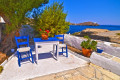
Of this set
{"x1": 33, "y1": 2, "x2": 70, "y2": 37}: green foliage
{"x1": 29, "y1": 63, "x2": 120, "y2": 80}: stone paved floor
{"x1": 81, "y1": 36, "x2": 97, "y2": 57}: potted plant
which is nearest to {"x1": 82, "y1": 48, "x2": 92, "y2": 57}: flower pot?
{"x1": 81, "y1": 36, "x2": 97, "y2": 57}: potted plant

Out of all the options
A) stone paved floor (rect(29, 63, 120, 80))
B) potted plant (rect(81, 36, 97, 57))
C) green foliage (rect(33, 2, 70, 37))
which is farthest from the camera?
green foliage (rect(33, 2, 70, 37))

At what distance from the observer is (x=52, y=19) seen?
17.3 feet

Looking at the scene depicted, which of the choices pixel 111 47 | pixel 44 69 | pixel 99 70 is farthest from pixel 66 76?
pixel 111 47

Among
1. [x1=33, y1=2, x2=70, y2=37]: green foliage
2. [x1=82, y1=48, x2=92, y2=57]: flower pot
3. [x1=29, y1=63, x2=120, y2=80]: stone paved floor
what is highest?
[x1=33, y1=2, x2=70, y2=37]: green foliage

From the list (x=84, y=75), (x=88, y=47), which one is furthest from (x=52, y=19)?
(x=84, y=75)

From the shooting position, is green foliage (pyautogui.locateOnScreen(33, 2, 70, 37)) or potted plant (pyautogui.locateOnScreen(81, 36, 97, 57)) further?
green foliage (pyautogui.locateOnScreen(33, 2, 70, 37))

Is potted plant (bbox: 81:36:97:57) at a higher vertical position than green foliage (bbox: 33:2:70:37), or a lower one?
lower

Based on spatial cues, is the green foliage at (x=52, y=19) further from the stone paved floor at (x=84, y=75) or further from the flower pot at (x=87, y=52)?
the stone paved floor at (x=84, y=75)

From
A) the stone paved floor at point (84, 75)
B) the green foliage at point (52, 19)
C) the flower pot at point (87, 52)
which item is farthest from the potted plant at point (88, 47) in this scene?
the green foliage at point (52, 19)

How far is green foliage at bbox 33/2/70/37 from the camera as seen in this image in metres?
5.17

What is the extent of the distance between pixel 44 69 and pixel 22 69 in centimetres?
Answer: 80

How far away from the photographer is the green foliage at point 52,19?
5172 mm

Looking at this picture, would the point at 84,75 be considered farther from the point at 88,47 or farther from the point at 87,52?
the point at 88,47

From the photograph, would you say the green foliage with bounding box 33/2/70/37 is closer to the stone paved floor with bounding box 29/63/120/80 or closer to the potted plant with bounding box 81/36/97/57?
the potted plant with bounding box 81/36/97/57
